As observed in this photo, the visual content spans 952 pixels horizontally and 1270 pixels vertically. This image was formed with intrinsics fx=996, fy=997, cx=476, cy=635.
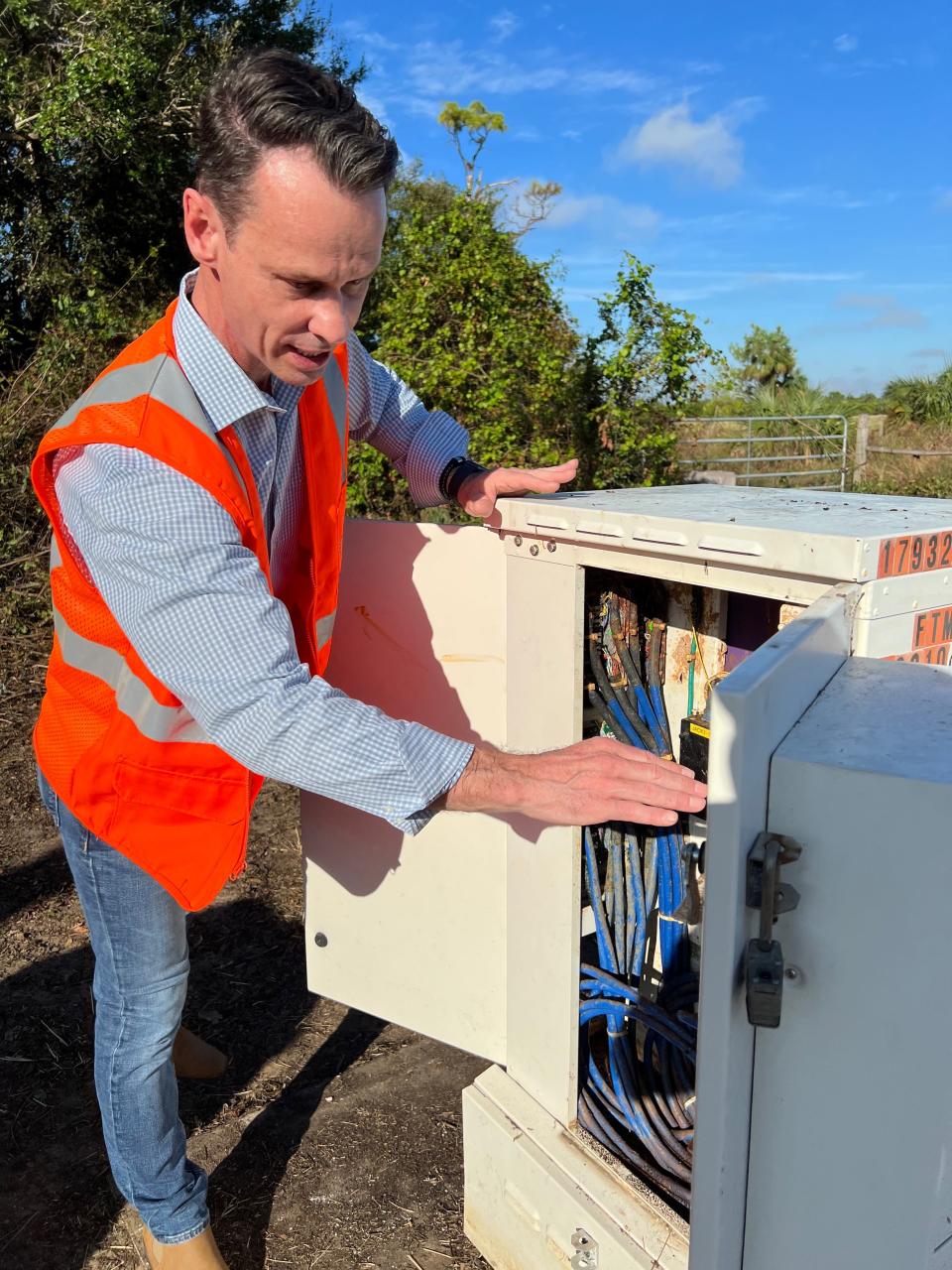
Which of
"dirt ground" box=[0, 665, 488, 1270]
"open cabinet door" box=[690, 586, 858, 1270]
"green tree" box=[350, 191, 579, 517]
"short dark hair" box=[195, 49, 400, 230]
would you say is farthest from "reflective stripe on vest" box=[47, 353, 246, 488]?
"green tree" box=[350, 191, 579, 517]

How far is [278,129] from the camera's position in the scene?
137cm

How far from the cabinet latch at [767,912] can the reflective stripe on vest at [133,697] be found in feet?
3.05

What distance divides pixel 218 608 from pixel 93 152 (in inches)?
263

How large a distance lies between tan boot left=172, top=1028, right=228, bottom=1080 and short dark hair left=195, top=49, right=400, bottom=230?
82.9 inches

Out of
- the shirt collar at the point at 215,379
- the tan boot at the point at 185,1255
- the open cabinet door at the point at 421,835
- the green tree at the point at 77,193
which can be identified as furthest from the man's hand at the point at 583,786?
the green tree at the point at 77,193

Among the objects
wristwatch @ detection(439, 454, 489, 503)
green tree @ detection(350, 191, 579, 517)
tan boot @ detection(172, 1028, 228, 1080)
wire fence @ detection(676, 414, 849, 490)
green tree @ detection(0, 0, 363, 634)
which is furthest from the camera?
wire fence @ detection(676, 414, 849, 490)

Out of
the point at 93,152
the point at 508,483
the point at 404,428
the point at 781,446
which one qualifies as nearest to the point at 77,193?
the point at 93,152

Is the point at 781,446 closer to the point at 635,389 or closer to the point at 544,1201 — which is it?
the point at 635,389

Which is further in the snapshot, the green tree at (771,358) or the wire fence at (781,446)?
the green tree at (771,358)

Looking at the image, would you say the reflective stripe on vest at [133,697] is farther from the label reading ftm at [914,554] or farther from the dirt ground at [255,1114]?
the dirt ground at [255,1114]

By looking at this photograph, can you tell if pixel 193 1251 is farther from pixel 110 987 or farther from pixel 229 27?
pixel 229 27

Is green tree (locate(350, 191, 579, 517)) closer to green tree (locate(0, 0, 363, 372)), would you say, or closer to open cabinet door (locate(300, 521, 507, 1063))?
green tree (locate(0, 0, 363, 372))

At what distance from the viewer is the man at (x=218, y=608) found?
1.34 meters

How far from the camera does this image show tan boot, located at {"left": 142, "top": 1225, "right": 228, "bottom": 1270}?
1830mm
